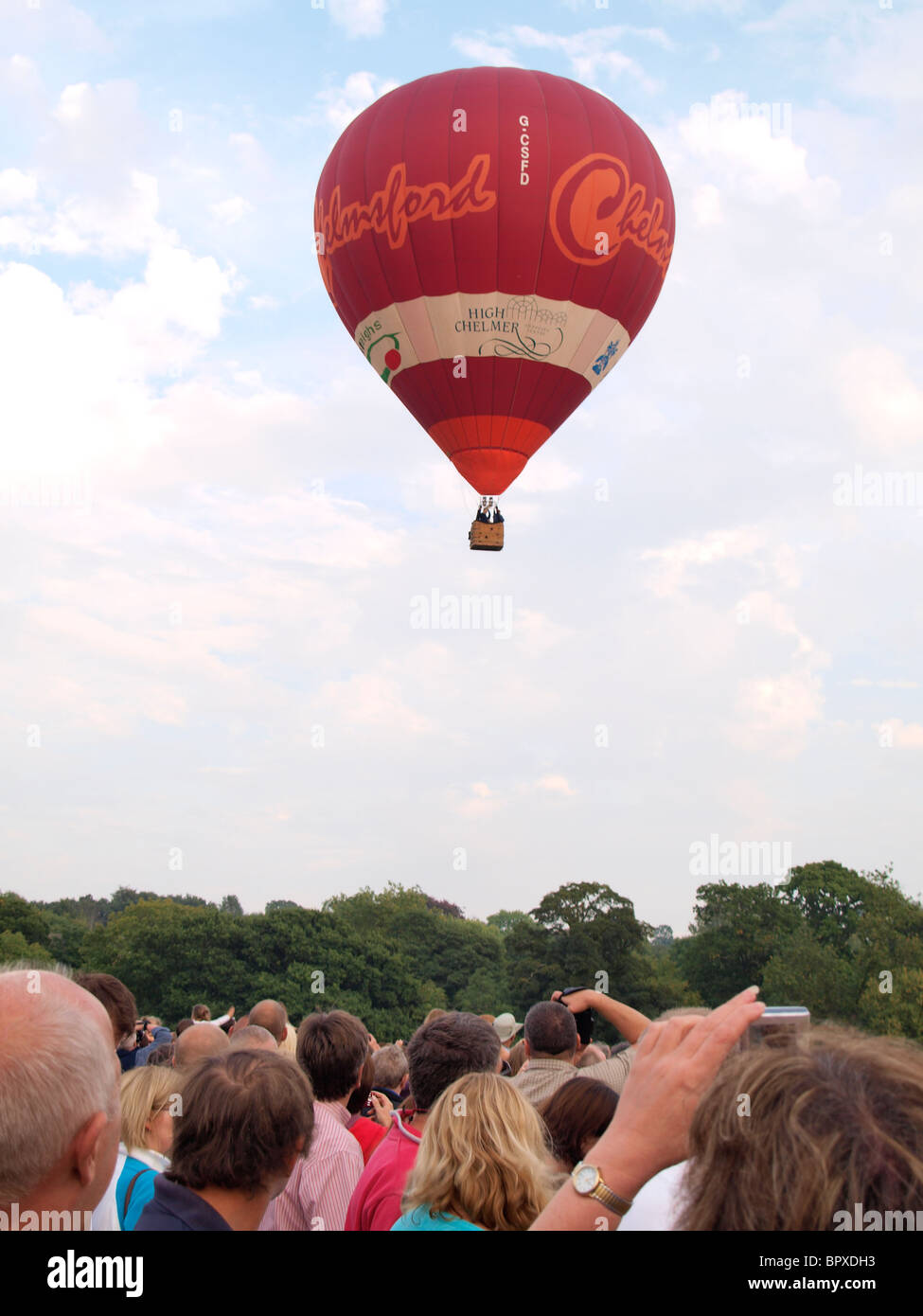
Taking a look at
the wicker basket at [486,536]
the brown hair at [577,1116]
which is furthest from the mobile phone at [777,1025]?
the wicker basket at [486,536]

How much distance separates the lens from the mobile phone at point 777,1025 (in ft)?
6.22

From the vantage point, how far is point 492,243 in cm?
1656

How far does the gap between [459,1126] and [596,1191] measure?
1336 mm

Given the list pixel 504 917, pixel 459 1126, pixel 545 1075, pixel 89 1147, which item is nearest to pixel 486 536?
pixel 545 1075

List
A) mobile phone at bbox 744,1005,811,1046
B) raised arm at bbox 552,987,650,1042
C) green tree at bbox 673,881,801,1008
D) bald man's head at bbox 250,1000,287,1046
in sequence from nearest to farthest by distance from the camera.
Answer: mobile phone at bbox 744,1005,811,1046
raised arm at bbox 552,987,650,1042
bald man's head at bbox 250,1000,287,1046
green tree at bbox 673,881,801,1008

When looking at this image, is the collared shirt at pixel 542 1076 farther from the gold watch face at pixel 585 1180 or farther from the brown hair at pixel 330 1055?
the gold watch face at pixel 585 1180

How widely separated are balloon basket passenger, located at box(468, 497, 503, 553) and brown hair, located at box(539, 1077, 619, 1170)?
14.3 metres

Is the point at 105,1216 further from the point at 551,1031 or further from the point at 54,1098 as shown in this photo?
the point at 551,1031

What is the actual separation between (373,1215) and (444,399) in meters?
15.2

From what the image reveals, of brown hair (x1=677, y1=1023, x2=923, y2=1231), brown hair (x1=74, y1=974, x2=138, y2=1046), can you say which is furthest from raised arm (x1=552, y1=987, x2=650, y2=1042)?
brown hair (x1=74, y1=974, x2=138, y2=1046)

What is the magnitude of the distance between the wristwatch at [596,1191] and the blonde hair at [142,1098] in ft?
8.80

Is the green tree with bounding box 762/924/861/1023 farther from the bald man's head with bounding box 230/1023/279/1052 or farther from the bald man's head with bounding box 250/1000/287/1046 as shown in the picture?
the bald man's head with bounding box 230/1023/279/1052

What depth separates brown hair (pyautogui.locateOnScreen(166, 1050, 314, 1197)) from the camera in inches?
125
